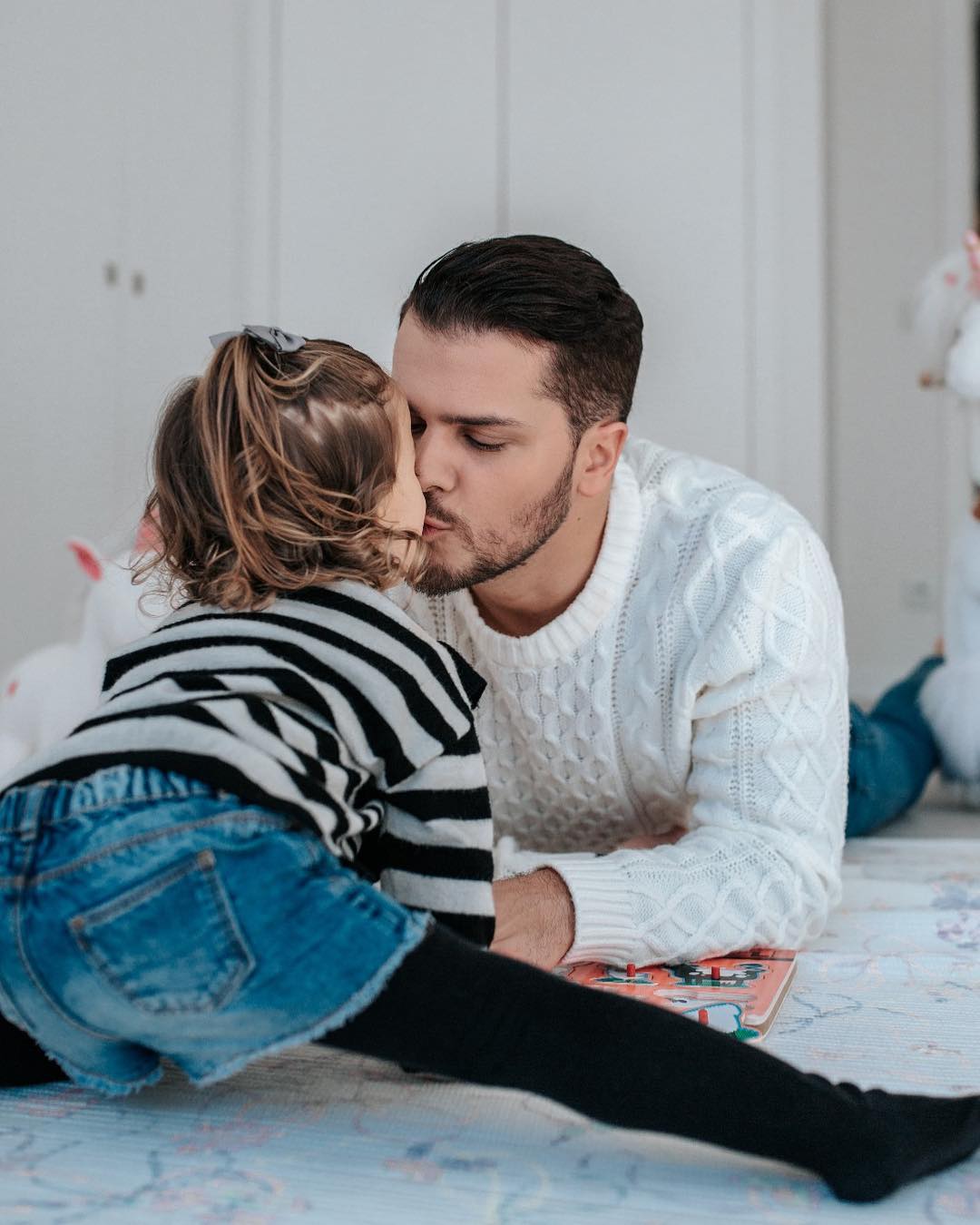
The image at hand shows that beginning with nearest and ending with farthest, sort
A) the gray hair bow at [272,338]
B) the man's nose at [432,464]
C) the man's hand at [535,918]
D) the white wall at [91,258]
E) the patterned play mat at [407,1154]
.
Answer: the patterned play mat at [407,1154] < the gray hair bow at [272,338] < the man's hand at [535,918] < the man's nose at [432,464] < the white wall at [91,258]

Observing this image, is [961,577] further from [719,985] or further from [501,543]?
[719,985]

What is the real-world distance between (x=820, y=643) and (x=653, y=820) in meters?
0.31

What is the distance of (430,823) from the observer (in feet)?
3.07

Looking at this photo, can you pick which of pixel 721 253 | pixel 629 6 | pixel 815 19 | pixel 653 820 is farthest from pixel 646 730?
pixel 815 19

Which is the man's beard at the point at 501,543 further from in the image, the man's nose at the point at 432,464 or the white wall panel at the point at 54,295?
the white wall panel at the point at 54,295

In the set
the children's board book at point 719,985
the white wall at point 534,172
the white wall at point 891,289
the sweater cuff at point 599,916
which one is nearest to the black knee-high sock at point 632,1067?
the children's board book at point 719,985

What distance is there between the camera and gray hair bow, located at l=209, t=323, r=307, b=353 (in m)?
0.97

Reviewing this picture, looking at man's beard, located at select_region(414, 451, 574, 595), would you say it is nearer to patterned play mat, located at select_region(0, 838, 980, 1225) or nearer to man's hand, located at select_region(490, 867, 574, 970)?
man's hand, located at select_region(490, 867, 574, 970)

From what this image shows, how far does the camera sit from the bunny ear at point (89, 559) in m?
1.61

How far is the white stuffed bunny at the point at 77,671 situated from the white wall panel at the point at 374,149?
1.62 meters

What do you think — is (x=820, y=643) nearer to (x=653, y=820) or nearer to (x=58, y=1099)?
(x=653, y=820)

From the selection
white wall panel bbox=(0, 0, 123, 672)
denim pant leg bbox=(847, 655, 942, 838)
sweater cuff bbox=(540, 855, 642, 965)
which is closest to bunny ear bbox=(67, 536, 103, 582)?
white wall panel bbox=(0, 0, 123, 672)

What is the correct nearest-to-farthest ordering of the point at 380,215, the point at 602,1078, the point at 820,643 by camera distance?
the point at 602,1078
the point at 820,643
the point at 380,215

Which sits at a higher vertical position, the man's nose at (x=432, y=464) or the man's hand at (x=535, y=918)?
the man's nose at (x=432, y=464)
